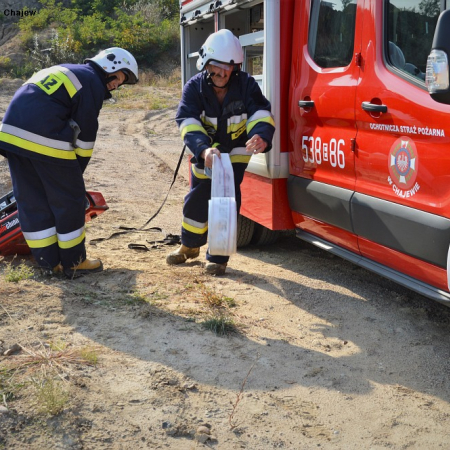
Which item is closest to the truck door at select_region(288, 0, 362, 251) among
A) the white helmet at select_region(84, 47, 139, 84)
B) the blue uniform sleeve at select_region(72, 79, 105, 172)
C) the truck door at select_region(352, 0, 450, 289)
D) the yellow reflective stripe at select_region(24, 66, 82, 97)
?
the truck door at select_region(352, 0, 450, 289)

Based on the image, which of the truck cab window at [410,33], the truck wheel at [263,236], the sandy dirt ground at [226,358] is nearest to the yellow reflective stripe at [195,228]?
the sandy dirt ground at [226,358]

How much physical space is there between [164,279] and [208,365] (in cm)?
148

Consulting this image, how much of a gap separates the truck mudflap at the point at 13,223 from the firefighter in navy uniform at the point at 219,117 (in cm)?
76

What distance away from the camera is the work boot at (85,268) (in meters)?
4.66

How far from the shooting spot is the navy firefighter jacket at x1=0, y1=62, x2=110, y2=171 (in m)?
4.29

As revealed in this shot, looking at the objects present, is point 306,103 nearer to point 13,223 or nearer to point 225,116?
point 225,116

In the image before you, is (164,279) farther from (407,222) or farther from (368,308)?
(407,222)

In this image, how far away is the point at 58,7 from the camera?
38906 mm

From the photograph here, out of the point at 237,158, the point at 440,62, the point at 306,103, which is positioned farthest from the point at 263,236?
the point at 440,62

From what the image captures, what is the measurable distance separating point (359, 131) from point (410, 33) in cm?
63

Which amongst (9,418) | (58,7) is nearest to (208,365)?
(9,418)

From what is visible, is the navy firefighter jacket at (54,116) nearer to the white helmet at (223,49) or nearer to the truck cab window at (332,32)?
the white helmet at (223,49)

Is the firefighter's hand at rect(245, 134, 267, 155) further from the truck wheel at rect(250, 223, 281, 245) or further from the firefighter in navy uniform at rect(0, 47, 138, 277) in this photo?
the truck wheel at rect(250, 223, 281, 245)

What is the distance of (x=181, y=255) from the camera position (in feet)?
16.8
